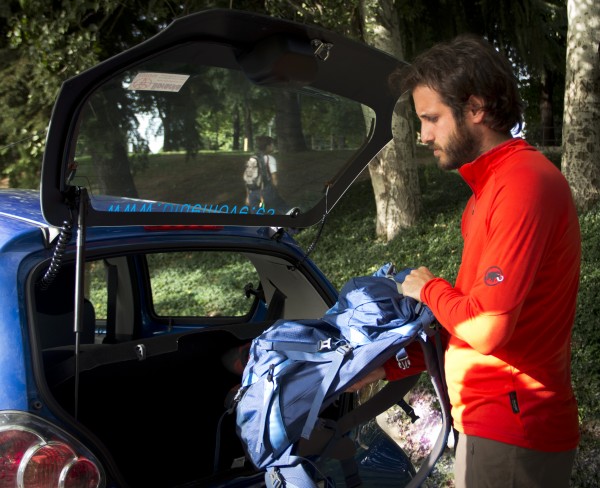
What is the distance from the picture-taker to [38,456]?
2.01 m

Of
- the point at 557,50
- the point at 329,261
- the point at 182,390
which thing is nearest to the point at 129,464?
the point at 182,390

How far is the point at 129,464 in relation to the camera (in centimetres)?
284

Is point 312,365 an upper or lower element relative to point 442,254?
upper

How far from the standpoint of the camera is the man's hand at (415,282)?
2.11 meters

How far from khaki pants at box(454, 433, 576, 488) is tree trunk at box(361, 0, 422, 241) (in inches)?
297

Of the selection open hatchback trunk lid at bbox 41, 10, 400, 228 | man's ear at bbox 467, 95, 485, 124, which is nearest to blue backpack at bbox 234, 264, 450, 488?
man's ear at bbox 467, 95, 485, 124

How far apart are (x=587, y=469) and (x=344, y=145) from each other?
241 centimetres

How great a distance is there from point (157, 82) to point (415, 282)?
1105mm

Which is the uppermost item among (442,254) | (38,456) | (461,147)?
(461,147)

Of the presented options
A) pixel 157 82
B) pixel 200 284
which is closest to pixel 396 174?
pixel 200 284

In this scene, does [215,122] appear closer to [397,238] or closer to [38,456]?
[38,456]

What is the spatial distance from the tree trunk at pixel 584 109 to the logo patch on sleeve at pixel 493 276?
613cm

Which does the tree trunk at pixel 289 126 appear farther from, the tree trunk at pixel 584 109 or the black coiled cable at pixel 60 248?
the tree trunk at pixel 584 109

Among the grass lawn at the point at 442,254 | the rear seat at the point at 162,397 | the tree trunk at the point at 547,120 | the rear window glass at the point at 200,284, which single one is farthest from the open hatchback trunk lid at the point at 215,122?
the tree trunk at the point at 547,120
